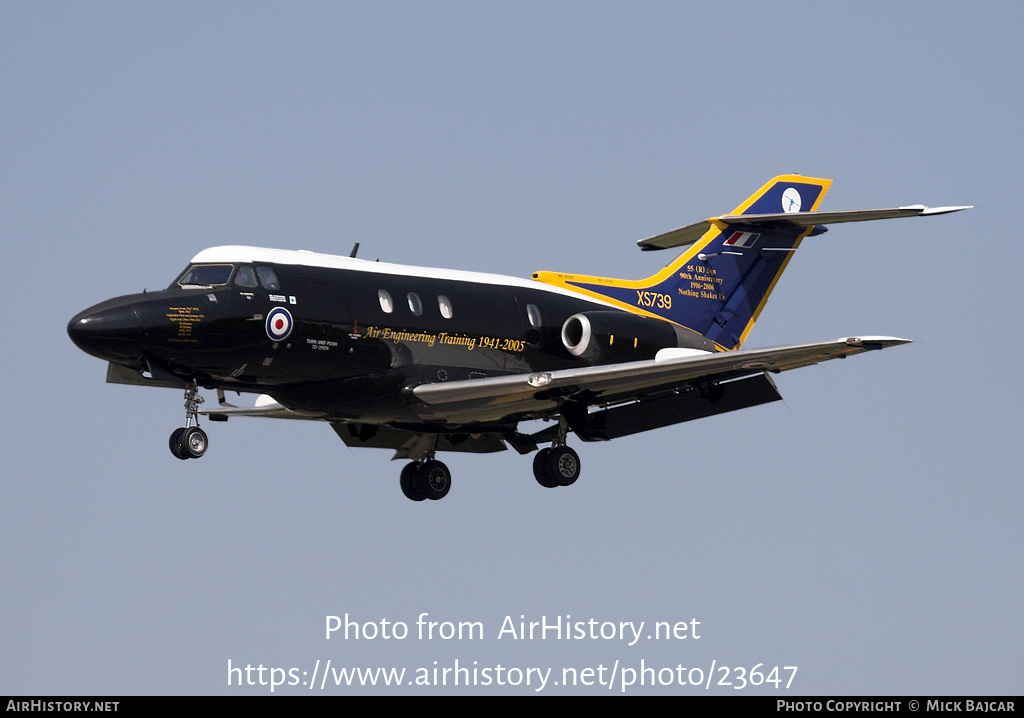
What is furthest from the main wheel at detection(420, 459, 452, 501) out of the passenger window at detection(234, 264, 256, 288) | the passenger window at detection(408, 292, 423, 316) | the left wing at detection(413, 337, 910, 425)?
the passenger window at detection(234, 264, 256, 288)

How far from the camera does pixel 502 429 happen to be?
105ft

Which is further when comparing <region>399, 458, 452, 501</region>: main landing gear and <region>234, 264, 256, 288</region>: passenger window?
<region>399, 458, 452, 501</region>: main landing gear

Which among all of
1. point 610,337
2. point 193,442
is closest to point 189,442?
point 193,442

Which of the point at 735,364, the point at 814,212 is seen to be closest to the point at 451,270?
the point at 735,364

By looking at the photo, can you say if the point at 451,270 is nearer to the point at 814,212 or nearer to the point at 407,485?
the point at 407,485

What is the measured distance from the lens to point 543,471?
102 feet

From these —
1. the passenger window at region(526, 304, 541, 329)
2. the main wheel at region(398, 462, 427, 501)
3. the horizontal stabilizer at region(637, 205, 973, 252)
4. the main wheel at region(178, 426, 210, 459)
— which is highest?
the horizontal stabilizer at region(637, 205, 973, 252)

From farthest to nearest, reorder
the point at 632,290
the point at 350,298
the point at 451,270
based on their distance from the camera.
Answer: the point at 632,290 → the point at 451,270 → the point at 350,298

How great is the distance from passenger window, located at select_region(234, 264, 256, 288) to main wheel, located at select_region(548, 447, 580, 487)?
707cm

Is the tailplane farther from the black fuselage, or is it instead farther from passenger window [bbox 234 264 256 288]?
passenger window [bbox 234 264 256 288]

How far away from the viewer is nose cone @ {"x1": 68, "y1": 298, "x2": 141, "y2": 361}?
26.0 meters

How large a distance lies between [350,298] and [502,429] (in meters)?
4.99

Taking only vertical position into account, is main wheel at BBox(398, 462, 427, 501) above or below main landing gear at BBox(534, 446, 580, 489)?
below

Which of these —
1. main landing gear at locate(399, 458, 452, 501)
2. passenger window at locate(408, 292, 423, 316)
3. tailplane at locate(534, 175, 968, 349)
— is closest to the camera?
passenger window at locate(408, 292, 423, 316)
